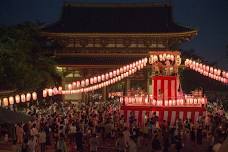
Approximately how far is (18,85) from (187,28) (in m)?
19.8

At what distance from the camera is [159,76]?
30.6 metres

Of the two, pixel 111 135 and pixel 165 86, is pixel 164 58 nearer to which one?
pixel 165 86

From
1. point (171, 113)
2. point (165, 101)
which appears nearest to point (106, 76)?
point (165, 101)

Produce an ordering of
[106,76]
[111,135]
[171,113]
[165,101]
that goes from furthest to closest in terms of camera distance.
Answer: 1. [165,101]
2. [171,113]
3. [106,76]
4. [111,135]

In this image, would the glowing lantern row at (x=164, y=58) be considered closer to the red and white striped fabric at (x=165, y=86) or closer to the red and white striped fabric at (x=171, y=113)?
the red and white striped fabric at (x=165, y=86)

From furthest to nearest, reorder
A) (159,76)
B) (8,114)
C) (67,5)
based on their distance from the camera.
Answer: (67,5) → (159,76) → (8,114)

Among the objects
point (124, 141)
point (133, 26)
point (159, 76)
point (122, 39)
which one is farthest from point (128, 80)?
point (124, 141)

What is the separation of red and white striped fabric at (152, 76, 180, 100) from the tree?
26.4 ft

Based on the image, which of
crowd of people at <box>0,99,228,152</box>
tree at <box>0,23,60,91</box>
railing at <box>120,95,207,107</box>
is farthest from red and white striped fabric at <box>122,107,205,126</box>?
tree at <box>0,23,60,91</box>

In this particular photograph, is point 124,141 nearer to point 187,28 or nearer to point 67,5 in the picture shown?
point 187,28

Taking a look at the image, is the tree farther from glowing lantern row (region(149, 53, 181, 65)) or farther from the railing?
glowing lantern row (region(149, 53, 181, 65))

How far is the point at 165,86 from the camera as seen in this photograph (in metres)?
30.7

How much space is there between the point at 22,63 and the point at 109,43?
50.0 feet

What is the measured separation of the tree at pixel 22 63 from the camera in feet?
89.2
